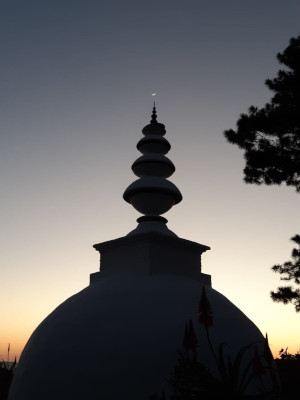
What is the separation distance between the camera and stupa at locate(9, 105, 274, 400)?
263 inches

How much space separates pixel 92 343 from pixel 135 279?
64.2 inches

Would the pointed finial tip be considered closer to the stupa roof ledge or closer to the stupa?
the stupa

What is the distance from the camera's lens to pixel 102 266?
9.66m

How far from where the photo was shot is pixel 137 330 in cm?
712

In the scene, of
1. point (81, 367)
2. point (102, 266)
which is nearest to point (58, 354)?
point (81, 367)

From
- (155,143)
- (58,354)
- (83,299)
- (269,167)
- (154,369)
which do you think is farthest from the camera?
(269,167)

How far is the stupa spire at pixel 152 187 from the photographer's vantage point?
9.81 m

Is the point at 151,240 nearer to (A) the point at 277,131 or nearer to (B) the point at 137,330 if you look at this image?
(B) the point at 137,330

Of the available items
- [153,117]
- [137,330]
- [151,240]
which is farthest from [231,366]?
[153,117]

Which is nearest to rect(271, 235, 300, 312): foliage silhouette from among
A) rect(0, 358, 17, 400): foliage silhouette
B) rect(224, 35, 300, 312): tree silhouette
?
rect(224, 35, 300, 312): tree silhouette

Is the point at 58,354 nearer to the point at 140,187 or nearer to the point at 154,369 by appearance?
the point at 154,369

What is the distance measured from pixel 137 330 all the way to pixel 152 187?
3538 mm

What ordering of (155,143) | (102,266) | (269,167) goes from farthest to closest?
(269,167)
(155,143)
(102,266)

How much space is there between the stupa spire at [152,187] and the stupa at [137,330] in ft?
0.22
